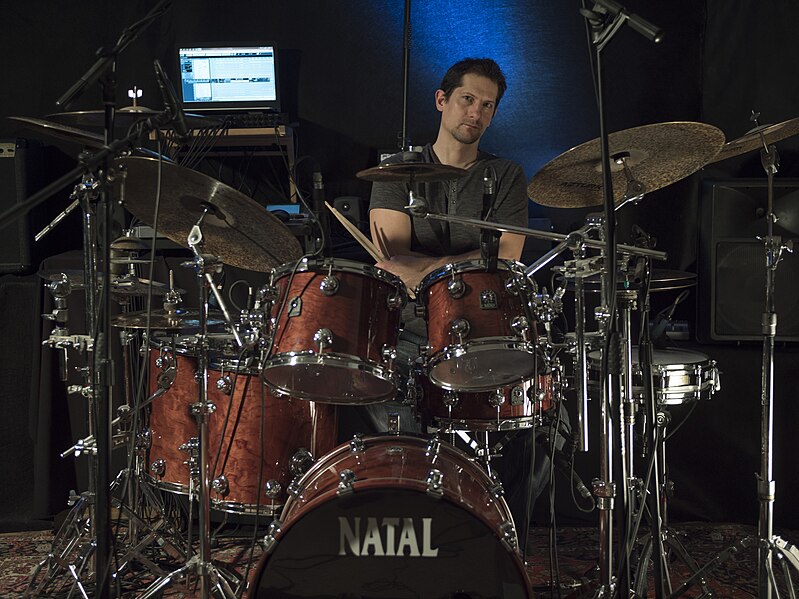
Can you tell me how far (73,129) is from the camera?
2674 millimetres

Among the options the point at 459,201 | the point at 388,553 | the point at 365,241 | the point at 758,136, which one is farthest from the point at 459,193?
the point at 388,553

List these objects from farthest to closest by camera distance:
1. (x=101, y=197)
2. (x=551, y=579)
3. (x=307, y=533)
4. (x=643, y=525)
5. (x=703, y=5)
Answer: (x=703, y=5)
(x=643, y=525)
(x=551, y=579)
(x=307, y=533)
(x=101, y=197)

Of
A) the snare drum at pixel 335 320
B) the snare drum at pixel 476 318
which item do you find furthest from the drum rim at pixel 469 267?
the snare drum at pixel 335 320

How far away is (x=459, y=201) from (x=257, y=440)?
131cm

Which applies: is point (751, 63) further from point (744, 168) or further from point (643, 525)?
point (643, 525)

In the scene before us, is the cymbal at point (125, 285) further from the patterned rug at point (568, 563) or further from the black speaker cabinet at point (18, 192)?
the patterned rug at point (568, 563)

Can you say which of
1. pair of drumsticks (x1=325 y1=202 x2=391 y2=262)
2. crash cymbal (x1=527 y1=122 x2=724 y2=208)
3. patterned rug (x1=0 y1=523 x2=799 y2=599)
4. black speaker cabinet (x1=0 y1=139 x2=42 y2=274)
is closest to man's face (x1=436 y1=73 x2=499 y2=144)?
pair of drumsticks (x1=325 y1=202 x2=391 y2=262)

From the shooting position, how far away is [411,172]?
2596mm

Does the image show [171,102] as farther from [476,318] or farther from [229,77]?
[229,77]

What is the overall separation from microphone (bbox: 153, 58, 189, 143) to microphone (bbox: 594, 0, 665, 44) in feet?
3.35

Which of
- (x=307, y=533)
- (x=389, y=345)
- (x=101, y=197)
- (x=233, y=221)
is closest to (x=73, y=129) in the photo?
(x=233, y=221)

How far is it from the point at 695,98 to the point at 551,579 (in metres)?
2.54

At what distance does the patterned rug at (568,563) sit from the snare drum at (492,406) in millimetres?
577

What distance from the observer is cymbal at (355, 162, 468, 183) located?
2533mm
